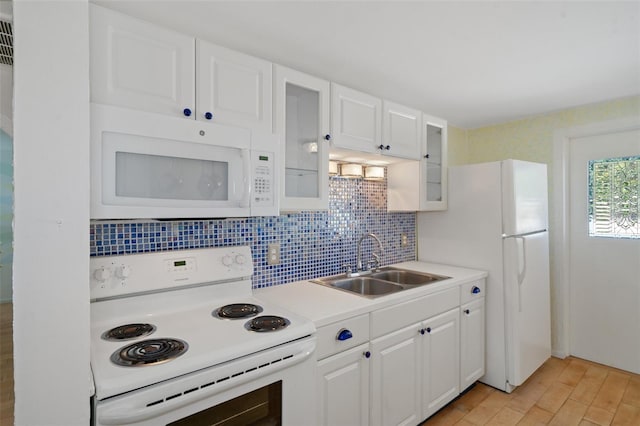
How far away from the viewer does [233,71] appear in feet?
5.19

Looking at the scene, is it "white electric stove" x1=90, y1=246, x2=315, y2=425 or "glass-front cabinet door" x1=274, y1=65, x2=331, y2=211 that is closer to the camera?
"white electric stove" x1=90, y1=246, x2=315, y2=425

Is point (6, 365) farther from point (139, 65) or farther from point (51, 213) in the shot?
point (139, 65)

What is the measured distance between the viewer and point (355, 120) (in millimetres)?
2094

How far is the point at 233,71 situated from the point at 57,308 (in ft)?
3.91

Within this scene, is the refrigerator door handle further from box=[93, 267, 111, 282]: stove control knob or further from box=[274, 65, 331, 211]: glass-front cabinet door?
box=[93, 267, 111, 282]: stove control knob

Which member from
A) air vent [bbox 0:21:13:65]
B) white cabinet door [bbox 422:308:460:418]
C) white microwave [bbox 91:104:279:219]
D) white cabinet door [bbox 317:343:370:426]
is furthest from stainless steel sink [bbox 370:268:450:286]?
air vent [bbox 0:21:13:65]

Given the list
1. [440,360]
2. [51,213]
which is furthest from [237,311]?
[440,360]

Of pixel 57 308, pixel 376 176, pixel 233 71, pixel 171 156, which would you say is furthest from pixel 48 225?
pixel 376 176

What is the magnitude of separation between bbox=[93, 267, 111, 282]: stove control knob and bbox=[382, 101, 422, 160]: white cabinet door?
1720mm

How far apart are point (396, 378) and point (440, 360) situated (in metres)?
0.45

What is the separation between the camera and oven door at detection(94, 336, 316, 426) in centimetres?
96

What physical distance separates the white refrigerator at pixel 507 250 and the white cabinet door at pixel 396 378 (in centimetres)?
88

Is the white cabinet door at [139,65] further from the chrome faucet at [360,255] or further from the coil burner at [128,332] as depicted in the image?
the chrome faucet at [360,255]

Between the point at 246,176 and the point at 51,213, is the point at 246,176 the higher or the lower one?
the higher one
